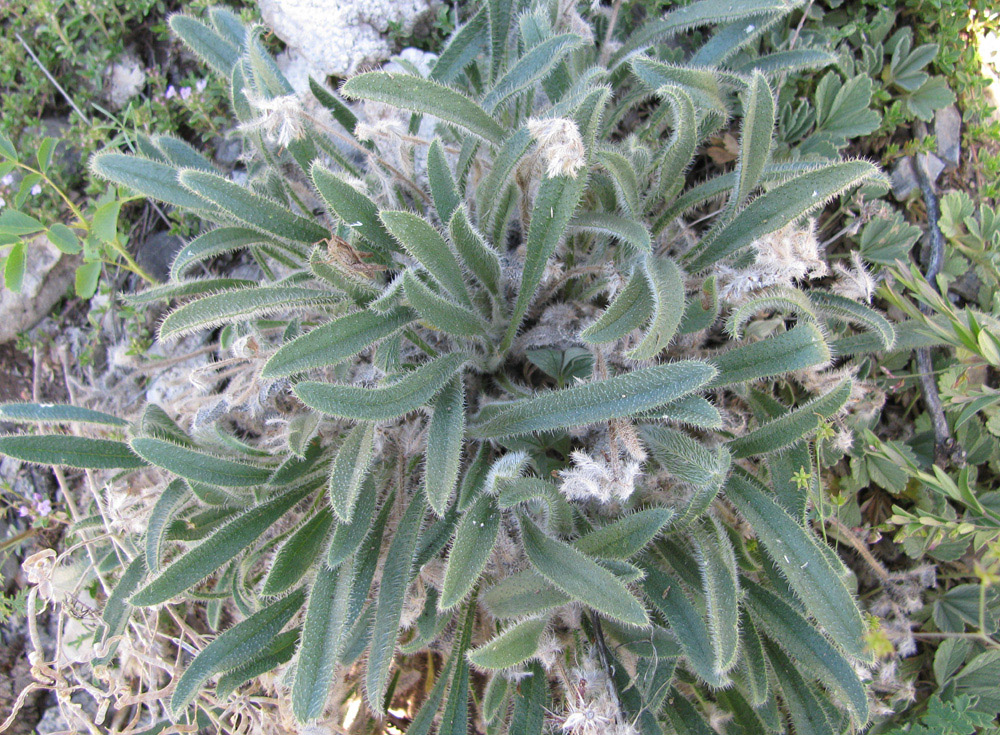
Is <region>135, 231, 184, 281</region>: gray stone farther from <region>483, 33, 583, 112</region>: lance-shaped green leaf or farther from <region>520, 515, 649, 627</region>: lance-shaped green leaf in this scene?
<region>520, 515, 649, 627</region>: lance-shaped green leaf

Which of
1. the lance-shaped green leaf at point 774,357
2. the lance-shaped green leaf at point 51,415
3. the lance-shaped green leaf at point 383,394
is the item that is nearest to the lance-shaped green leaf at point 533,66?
the lance-shaped green leaf at point 383,394

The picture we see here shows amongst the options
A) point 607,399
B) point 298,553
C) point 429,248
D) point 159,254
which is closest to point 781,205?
point 607,399

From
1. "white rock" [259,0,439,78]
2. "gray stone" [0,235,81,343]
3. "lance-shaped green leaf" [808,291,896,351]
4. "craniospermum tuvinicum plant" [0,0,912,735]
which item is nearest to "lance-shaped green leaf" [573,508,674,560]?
"craniospermum tuvinicum plant" [0,0,912,735]

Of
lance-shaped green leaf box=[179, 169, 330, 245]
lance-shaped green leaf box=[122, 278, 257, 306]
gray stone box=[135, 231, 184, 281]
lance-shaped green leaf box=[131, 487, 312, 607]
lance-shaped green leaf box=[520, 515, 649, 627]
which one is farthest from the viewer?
gray stone box=[135, 231, 184, 281]

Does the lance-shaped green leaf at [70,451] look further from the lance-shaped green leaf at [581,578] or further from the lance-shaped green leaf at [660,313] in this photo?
the lance-shaped green leaf at [660,313]

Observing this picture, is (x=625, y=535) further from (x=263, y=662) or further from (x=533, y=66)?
(x=533, y=66)

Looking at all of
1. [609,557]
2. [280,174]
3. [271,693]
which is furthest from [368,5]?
[271,693]

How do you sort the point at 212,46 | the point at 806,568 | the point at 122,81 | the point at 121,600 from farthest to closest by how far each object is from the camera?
the point at 122,81 → the point at 212,46 → the point at 121,600 → the point at 806,568
